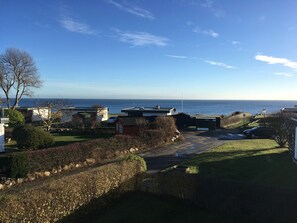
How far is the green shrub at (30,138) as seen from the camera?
92.1 ft

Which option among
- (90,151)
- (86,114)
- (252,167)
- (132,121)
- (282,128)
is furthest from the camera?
(86,114)

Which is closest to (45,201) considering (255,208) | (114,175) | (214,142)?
(114,175)

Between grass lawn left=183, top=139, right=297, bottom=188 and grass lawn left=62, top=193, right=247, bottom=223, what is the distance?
3.81m

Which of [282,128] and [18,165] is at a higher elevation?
[282,128]

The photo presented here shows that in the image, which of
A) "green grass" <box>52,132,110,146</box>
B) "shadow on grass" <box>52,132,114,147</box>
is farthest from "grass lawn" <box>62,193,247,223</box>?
"shadow on grass" <box>52,132,114,147</box>

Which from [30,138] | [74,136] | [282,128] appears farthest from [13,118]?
[282,128]

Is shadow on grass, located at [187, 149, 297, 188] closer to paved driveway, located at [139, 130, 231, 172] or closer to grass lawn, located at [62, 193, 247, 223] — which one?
paved driveway, located at [139, 130, 231, 172]

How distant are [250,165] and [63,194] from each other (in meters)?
14.3

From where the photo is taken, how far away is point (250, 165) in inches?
883

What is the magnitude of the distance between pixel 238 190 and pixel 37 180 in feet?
40.4

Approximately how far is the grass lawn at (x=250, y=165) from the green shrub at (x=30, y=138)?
12811 mm

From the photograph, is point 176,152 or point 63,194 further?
point 176,152

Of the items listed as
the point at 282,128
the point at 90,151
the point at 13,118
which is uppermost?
the point at 282,128

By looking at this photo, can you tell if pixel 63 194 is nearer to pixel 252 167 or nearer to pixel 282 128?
pixel 252 167
